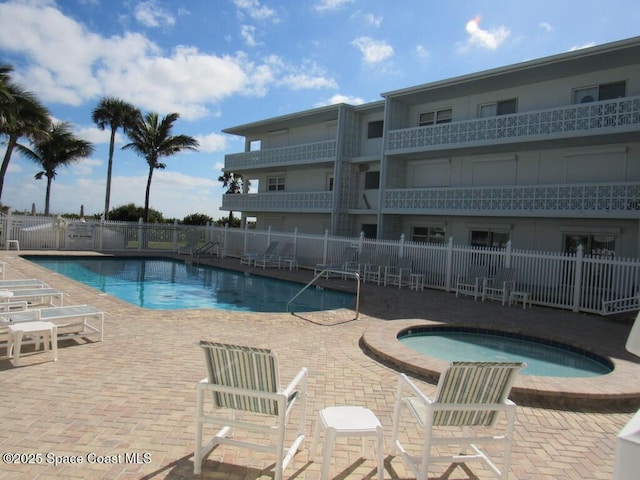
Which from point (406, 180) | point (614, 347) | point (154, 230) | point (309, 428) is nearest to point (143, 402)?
point (309, 428)

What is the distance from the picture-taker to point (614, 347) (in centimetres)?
861

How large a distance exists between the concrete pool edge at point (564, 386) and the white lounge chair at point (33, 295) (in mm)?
6602

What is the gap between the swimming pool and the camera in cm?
1396

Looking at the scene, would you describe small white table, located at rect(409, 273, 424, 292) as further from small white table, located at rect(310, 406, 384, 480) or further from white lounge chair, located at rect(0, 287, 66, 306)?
small white table, located at rect(310, 406, 384, 480)

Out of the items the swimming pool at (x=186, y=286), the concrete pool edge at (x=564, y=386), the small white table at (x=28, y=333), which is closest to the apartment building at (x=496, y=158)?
the swimming pool at (x=186, y=286)

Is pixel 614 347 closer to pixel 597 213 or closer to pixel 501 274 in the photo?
pixel 501 274

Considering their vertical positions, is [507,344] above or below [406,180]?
below

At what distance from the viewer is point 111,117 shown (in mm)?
34250

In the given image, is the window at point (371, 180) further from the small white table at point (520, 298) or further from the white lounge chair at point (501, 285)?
the small white table at point (520, 298)

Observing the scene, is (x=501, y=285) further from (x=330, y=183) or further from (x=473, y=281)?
(x=330, y=183)

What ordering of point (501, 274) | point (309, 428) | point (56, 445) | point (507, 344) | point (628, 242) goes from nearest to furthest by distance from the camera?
point (56, 445)
point (309, 428)
point (507, 344)
point (501, 274)
point (628, 242)

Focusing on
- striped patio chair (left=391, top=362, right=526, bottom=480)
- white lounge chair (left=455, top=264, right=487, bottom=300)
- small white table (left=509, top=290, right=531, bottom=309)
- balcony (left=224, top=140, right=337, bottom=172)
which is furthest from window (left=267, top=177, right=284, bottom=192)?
striped patio chair (left=391, top=362, right=526, bottom=480)

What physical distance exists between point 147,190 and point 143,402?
33462 mm

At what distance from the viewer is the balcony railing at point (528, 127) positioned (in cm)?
1459
